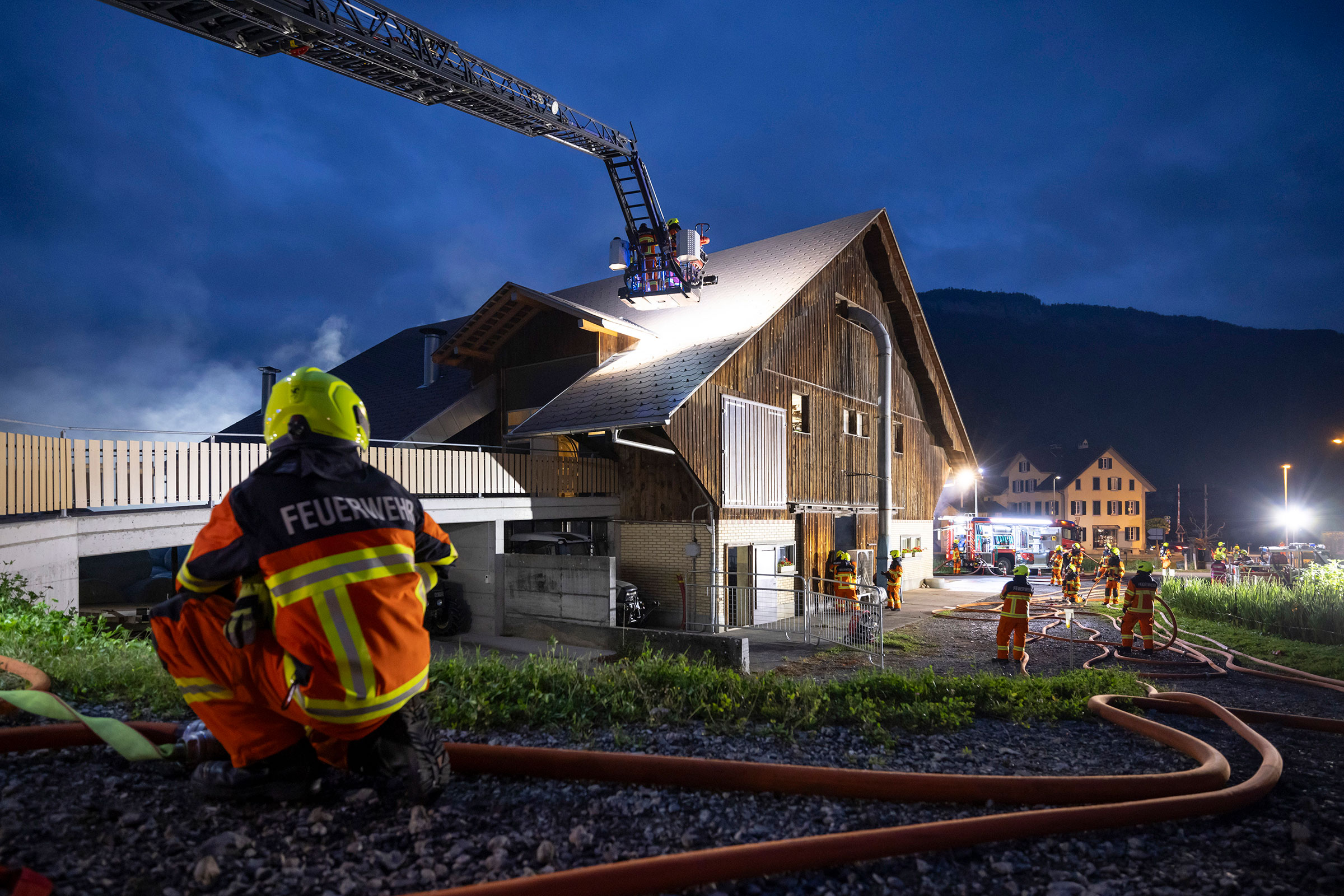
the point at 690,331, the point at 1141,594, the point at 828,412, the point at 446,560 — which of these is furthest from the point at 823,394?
the point at 446,560

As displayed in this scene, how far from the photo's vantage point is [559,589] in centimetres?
1520

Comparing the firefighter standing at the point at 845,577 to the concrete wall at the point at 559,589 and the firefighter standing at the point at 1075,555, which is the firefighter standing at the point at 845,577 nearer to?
the concrete wall at the point at 559,589

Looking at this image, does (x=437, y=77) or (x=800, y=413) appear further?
(x=800, y=413)

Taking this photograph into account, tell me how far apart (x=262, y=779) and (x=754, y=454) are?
15313 millimetres

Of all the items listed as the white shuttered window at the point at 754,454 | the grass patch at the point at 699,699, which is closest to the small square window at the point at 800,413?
the white shuttered window at the point at 754,454

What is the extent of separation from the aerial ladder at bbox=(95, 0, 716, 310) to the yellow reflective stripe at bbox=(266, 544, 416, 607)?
13254 mm

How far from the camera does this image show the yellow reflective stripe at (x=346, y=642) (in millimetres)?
2787

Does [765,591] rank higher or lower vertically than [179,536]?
lower

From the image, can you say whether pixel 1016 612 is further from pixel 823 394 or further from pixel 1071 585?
pixel 1071 585

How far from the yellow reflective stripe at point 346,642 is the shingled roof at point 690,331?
11.8 metres

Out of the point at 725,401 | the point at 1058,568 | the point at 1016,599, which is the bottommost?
the point at 1058,568

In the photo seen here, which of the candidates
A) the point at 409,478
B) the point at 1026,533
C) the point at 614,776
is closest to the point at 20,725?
the point at 614,776

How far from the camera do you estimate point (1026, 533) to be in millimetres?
36094

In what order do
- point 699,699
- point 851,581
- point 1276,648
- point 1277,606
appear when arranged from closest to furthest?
point 699,699
point 1276,648
point 1277,606
point 851,581
